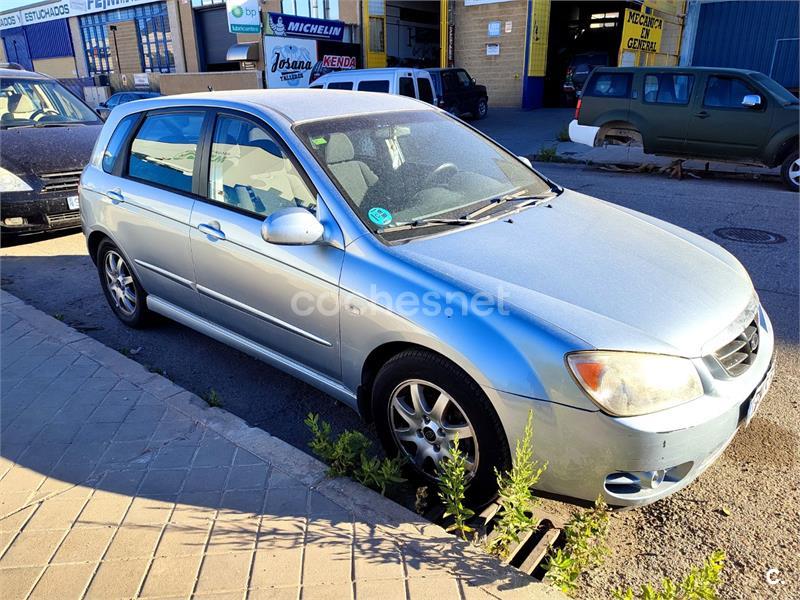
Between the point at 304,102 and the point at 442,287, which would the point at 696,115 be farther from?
the point at 442,287

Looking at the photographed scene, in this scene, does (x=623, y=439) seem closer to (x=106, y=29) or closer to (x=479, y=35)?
(x=479, y=35)

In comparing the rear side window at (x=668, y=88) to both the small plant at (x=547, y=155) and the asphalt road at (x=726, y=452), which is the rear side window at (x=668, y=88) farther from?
the asphalt road at (x=726, y=452)

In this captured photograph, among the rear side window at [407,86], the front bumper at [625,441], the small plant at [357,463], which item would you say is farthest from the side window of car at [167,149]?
the rear side window at [407,86]

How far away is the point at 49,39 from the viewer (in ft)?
138

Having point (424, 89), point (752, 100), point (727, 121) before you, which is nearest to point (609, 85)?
point (727, 121)

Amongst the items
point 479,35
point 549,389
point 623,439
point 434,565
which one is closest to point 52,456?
point 434,565

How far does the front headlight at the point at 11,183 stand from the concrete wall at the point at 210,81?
705 inches

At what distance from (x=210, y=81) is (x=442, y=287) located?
96.7 feet

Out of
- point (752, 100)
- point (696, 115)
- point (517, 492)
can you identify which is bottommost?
point (517, 492)

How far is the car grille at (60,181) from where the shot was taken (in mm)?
7238

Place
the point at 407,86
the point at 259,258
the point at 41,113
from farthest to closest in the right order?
1. the point at 407,86
2. the point at 41,113
3. the point at 259,258

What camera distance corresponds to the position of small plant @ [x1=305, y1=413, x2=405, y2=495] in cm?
271

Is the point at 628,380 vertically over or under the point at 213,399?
over

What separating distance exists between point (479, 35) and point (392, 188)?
21.8 metres
